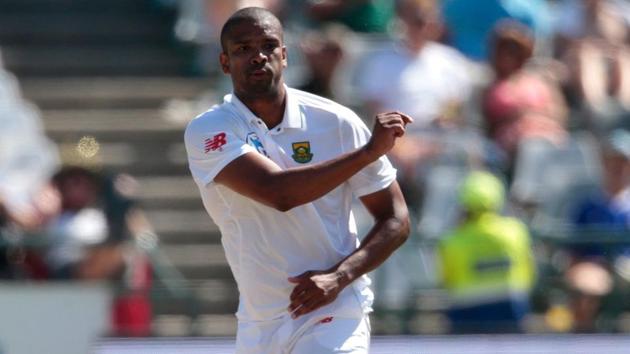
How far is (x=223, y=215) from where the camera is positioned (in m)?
5.13

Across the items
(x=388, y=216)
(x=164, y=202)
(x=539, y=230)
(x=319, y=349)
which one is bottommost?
(x=164, y=202)

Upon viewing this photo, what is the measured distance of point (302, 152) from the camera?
16.5 feet

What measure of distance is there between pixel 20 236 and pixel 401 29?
3.49m

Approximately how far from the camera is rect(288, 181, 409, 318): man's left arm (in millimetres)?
4914

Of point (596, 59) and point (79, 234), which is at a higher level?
point (596, 59)

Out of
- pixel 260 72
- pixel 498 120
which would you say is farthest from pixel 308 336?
pixel 498 120

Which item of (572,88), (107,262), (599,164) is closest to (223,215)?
(107,262)

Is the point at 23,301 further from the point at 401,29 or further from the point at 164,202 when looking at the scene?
the point at 401,29

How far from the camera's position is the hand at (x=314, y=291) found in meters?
4.90

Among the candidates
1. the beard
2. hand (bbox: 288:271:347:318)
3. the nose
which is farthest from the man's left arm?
the nose

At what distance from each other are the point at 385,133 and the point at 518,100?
5.62 meters

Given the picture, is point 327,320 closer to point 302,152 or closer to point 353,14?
point 302,152

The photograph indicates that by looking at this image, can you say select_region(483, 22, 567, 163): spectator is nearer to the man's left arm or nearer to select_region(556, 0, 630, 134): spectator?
select_region(556, 0, 630, 134): spectator

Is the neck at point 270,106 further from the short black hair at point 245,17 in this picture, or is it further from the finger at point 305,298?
the finger at point 305,298
